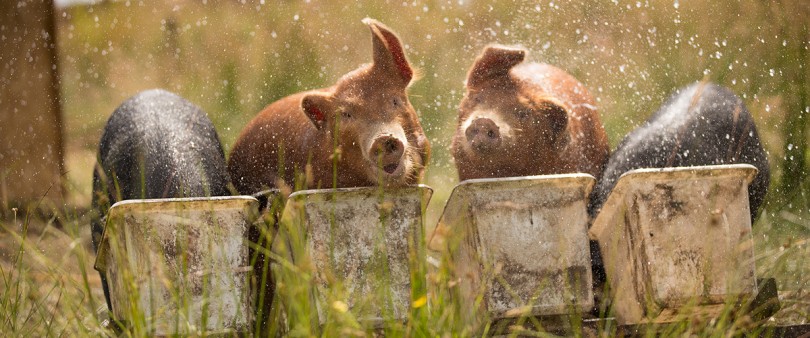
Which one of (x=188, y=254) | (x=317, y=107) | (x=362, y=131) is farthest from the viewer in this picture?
(x=317, y=107)

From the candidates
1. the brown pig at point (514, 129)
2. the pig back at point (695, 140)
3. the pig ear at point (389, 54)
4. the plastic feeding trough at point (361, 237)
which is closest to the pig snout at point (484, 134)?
the brown pig at point (514, 129)

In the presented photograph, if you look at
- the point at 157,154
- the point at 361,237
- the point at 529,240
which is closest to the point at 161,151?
the point at 157,154

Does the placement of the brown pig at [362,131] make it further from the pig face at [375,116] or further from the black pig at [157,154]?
the black pig at [157,154]

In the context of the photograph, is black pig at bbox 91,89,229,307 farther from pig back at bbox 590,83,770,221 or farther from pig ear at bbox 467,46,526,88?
pig back at bbox 590,83,770,221

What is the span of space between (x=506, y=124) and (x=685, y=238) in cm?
84

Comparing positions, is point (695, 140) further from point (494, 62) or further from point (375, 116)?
point (375, 116)

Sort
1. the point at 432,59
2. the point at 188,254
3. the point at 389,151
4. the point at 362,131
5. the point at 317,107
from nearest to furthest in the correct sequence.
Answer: the point at 188,254, the point at 389,151, the point at 362,131, the point at 317,107, the point at 432,59

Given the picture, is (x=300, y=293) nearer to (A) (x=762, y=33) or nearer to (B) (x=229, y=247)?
(B) (x=229, y=247)

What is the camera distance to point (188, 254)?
2.78 m

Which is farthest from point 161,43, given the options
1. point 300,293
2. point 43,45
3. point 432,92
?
point 300,293

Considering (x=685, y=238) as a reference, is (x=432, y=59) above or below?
above

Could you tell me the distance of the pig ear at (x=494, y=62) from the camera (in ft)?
11.8

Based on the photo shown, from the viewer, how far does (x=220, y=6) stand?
20.1 feet

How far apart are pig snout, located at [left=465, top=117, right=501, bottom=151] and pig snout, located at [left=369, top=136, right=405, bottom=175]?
40cm
